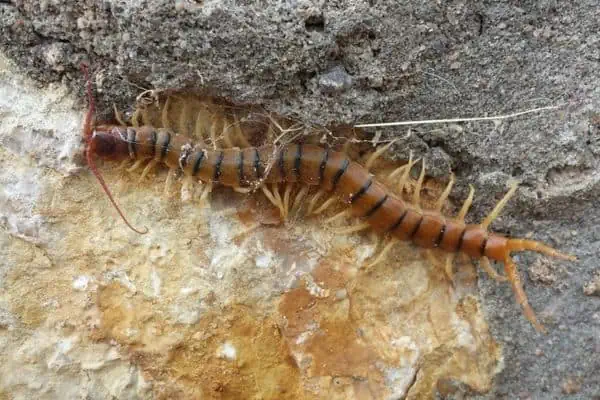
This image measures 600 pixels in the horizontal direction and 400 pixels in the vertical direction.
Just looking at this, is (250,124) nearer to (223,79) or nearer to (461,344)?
(223,79)

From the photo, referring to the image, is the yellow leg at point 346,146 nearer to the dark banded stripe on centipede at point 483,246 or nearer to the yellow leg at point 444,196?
the yellow leg at point 444,196

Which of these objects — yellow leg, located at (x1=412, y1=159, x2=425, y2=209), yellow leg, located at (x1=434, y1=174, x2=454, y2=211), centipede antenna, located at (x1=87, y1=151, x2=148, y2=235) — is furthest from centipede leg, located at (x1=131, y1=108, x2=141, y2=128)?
yellow leg, located at (x1=434, y1=174, x2=454, y2=211)

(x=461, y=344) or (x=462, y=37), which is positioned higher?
(x=462, y=37)

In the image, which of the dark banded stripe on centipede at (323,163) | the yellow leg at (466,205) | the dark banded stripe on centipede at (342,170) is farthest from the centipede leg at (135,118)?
the yellow leg at (466,205)

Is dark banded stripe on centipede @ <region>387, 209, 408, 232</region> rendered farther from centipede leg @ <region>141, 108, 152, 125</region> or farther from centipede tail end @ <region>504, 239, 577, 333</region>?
centipede leg @ <region>141, 108, 152, 125</region>

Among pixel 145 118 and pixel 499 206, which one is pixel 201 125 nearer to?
pixel 145 118

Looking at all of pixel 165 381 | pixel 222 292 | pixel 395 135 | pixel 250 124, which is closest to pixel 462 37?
pixel 395 135
